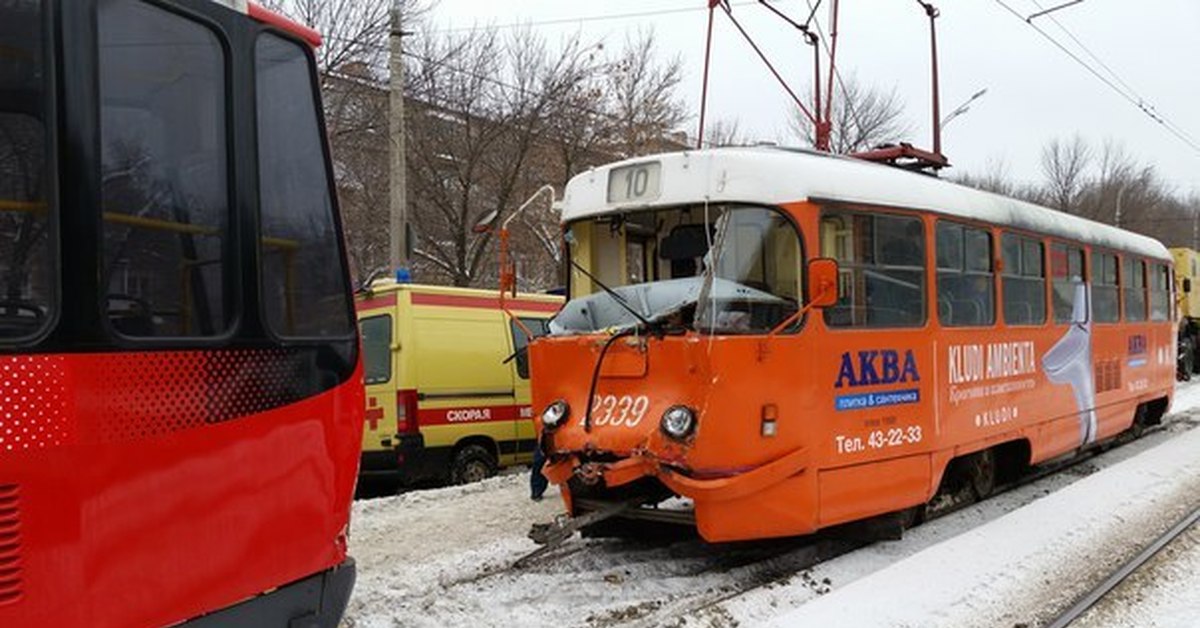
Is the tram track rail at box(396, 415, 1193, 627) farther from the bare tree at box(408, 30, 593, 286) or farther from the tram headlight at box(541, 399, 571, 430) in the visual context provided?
the bare tree at box(408, 30, 593, 286)

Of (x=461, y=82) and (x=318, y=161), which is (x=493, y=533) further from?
(x=461, y=82)

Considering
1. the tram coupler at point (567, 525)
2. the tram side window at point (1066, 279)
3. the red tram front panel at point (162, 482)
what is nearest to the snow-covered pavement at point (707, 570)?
the tram coupler at point (567, 525)

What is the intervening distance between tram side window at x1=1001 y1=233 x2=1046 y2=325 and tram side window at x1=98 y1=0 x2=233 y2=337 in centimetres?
689

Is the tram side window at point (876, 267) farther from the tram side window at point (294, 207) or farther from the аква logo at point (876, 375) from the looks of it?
the tram side window at point (294, 207)

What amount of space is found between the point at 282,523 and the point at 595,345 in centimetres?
312

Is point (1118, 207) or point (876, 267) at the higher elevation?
point (1118, 207)

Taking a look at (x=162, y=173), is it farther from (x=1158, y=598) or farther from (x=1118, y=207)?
(x=1118, y=207)

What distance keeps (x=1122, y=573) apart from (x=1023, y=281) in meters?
3.16

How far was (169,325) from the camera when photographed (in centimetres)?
295

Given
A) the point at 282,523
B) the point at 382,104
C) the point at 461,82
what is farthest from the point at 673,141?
the point at 282,523

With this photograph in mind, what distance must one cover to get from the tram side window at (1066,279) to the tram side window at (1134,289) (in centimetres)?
194

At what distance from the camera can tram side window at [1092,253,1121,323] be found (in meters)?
10.4

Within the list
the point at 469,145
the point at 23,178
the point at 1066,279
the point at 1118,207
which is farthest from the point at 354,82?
the point at 1118,207

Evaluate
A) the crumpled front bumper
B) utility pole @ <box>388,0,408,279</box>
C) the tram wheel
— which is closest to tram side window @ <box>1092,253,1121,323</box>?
the tram wheel
